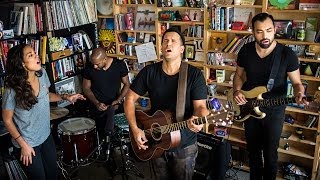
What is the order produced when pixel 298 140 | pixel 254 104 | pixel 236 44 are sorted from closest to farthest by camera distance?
pixel 254 104 → pixel 298 140 → pixel 236 44

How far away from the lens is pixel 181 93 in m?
2.03

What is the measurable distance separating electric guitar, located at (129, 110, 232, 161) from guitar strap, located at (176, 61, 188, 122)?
5cm

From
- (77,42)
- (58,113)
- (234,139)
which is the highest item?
(77,42)

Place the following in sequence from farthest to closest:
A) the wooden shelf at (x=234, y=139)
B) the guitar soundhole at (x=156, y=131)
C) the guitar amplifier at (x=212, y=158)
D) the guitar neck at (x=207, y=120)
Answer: the wooden shelf at (x=234, y=139)
the guitar amplifier at (x=212, y=158)
the guitar soundhole at (x=156, y=131)
the guitar neck at (x=207, y=120)

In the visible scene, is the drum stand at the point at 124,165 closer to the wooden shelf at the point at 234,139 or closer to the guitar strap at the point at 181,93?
the wooden shelf at the point at 234,139

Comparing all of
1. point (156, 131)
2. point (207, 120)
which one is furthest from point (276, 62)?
point (156, 131)

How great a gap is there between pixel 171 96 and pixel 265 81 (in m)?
0.78

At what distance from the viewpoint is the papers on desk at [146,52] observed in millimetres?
3834

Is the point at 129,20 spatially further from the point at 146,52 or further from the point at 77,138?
the point at 77,138

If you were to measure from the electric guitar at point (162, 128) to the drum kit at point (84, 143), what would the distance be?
1.05 meters

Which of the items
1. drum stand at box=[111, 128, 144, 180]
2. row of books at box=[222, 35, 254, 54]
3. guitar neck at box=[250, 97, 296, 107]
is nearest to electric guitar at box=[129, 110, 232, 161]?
guitar neck at box=[250, 97, 296, 107]

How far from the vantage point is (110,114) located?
332cm

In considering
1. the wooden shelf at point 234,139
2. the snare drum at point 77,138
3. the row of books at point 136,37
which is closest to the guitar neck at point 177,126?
the snare drum at point 77,138

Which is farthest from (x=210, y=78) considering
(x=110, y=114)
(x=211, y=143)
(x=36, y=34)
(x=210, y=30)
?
(x=36, y=34)
